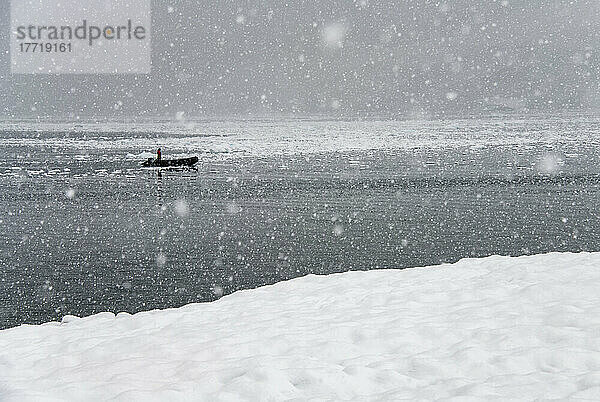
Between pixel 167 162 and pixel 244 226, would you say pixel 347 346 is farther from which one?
pixel 167 162

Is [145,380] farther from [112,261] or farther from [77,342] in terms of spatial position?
[112,261]

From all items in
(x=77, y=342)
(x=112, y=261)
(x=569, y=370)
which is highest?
(x=569, y=370)

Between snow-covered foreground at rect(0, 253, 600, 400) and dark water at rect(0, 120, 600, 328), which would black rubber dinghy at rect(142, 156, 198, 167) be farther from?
snow-covered foreground at rect(0, 253, 600, 400)

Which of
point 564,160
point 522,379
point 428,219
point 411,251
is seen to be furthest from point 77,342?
point 564,160

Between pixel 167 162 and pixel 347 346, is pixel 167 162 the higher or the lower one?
the lower one

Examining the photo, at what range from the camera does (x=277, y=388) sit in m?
4.84

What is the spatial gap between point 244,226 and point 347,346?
866 inches

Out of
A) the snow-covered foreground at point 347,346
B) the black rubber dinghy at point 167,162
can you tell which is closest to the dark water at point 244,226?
the black rubber dinghy at point 167,162

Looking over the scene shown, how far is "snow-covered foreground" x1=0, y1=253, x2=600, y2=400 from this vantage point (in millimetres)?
4789

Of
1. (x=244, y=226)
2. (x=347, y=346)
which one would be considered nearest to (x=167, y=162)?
(x=244, y=226)

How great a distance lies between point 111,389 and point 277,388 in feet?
4.15

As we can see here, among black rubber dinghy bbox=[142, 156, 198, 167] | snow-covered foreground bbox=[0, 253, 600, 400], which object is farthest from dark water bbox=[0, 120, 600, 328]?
snow-covered foreground bbox=[0, 253, 600, 400]

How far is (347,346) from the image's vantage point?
5.70 m

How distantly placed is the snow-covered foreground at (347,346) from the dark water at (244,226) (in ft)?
31.2
